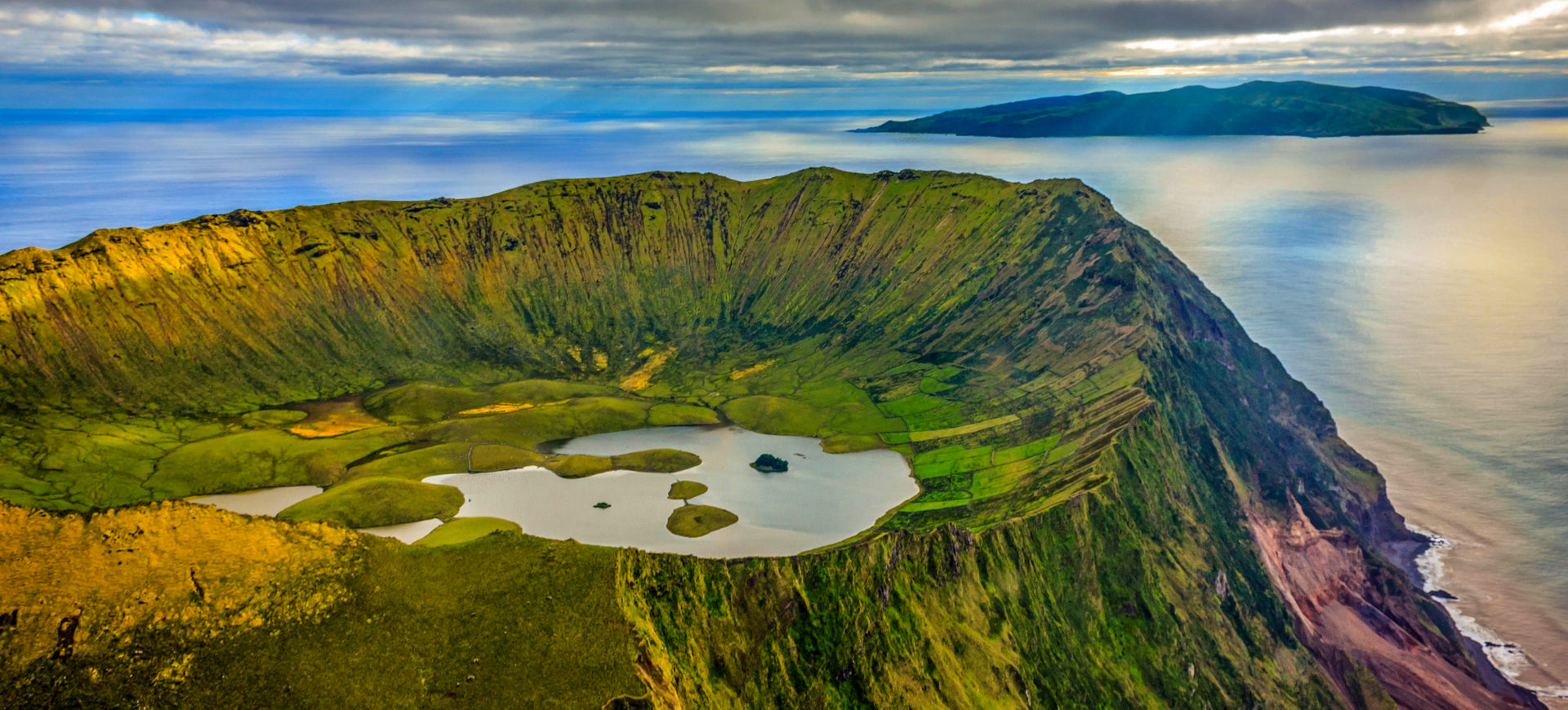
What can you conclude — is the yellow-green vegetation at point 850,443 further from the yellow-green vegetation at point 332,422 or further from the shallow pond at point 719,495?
the yellow-green vegetation at point 332,422

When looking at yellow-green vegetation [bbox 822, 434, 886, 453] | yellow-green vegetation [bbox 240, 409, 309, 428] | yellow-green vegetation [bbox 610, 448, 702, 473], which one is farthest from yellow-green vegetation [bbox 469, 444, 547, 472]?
yellow-green vegetation [bbox 822, 434, 886, 453]

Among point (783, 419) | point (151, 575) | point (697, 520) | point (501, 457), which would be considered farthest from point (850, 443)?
point (151, 575)

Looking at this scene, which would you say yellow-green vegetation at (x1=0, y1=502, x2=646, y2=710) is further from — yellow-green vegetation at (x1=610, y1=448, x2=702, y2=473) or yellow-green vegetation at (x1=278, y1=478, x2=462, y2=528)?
yellow-green vegetation at (x1=610, y1=448, x2=702, y2=473)

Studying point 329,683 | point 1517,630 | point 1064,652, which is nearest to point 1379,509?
point 1517,630

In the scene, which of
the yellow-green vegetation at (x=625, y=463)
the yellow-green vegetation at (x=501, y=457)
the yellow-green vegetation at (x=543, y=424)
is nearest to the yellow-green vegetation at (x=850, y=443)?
the yellow-green vegetation at (x=625, y=463)

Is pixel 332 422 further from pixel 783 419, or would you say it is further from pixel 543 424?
pixel 783 419

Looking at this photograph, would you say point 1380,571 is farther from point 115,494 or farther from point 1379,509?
point 115,494
